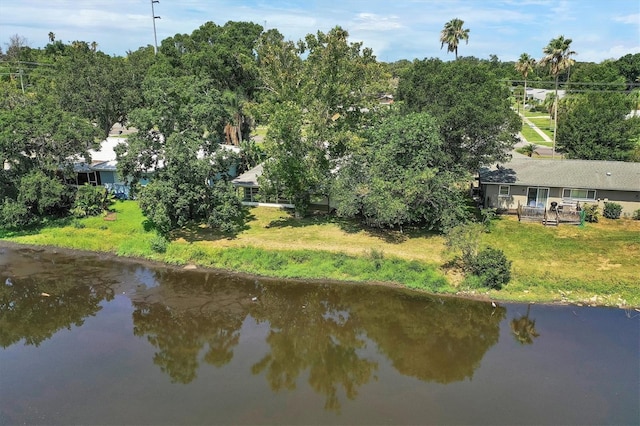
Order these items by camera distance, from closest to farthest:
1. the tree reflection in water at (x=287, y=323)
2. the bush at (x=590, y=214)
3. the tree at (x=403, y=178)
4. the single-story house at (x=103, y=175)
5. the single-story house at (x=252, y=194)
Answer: the tree reflection in water at (x=287, y=323) < the tree at (x=403, y=178) < the bush at (x=590, y=214) < the single-story house at (x=252, y=194) < the single-story house at (x=103, y=175)

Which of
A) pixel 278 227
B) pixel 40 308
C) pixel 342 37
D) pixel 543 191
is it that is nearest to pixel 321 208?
pixel 278 227

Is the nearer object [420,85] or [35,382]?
[35,382]

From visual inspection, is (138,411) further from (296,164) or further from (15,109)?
(15,109)

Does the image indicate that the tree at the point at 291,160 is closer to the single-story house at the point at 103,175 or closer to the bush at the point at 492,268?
the single-story house at the point at 103,175

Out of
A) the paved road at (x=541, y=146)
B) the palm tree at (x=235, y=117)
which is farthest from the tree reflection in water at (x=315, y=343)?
the paved road at (x=541, y=146)

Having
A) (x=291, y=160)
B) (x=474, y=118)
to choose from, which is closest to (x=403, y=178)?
(x=474, y=118)

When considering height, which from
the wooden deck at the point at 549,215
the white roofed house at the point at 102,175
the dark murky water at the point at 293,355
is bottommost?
the dark murky water at the point at 293,355
